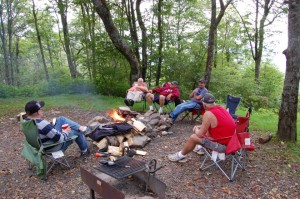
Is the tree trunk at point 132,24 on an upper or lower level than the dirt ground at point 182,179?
upper

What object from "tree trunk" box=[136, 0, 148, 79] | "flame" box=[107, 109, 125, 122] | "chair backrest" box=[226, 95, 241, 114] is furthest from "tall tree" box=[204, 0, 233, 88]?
"flame" box=[107, 109, 125, 122]

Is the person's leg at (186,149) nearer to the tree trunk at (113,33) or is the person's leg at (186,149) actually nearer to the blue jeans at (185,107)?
the blue jeans at (185,107)

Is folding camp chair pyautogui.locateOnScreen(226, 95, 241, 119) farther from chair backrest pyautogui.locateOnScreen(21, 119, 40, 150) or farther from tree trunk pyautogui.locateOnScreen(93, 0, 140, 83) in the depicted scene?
tree trunk pyautogui.locateOnScreen(93, 0, 140, 83)

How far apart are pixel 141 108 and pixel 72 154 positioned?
153 inches

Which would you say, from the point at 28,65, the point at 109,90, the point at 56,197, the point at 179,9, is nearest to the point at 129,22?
the point at 109,90

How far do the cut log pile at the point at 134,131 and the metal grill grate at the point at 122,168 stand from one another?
1192 millimetres

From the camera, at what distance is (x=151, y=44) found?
445 inches

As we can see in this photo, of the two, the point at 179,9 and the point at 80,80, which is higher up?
the point at 179,9

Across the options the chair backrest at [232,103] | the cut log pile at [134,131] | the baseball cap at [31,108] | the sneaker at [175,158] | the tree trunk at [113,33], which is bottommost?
the sneaker at [175,158]

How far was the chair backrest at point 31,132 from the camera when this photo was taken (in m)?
3.44

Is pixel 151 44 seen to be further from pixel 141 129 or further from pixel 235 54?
pixel 235 54

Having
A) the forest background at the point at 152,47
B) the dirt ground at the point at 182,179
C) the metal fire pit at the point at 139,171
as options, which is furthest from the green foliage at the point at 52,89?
the metal fire pit at the point at 139,171

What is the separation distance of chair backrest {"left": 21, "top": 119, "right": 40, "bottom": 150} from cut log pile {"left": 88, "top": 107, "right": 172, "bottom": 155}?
3.80 ft

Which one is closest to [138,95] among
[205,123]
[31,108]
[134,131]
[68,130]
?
[134,131]
